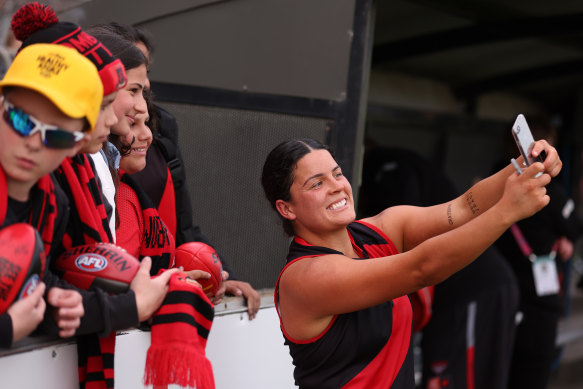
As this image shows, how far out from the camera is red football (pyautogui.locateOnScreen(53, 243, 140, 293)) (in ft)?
5.84

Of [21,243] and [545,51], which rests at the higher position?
[545,51]

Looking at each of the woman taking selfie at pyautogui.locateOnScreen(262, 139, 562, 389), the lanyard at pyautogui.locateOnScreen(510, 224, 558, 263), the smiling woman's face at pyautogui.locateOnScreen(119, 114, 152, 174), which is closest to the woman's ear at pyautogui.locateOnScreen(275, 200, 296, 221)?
the woman taking selfie at pyautogui.locateOnScreen(262, 139, 562, 389)

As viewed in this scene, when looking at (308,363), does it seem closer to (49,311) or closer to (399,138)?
(49,311)

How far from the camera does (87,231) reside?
6.05 ft

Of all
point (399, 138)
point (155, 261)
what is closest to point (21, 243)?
point (155, 261)

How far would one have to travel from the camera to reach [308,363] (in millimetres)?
2189

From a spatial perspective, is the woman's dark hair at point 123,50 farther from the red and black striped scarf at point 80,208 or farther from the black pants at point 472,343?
the black pants at point 472,343

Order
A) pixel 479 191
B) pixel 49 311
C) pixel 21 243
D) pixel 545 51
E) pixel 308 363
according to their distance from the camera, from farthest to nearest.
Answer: pixel 545 51
pixel 479 191
pixel 308 363
pixel 49 311
pixel 21 243

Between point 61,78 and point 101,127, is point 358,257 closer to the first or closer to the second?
point 101,127

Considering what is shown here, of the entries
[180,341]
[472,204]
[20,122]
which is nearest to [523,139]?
[472,204]

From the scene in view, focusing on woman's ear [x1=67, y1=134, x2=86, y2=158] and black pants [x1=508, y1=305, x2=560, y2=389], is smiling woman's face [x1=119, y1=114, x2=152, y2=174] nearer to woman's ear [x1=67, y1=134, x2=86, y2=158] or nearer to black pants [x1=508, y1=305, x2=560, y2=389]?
woman's ear [x1=67, y1=134, x2=86, y2=158]

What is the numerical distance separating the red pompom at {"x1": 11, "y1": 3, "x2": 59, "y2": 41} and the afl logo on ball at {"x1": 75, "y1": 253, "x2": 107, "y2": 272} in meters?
0.58

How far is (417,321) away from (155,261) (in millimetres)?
2362

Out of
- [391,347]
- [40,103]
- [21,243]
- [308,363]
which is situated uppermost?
[40,103]
